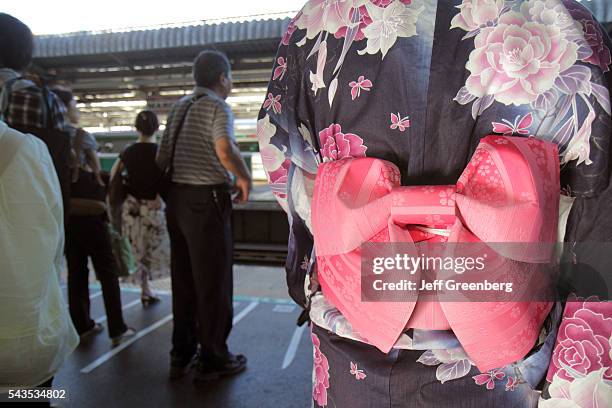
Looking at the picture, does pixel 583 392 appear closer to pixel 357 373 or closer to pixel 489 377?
pixel 489 377

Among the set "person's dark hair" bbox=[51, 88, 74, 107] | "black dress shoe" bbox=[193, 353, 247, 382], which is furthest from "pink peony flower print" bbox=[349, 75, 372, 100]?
"person's dark hair" bbox=[51, 88, 74, 107]

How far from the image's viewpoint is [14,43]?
1.55 m

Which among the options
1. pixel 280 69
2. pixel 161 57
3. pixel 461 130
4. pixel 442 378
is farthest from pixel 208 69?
pixel 161 57

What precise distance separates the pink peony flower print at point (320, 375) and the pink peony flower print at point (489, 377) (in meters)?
0.28

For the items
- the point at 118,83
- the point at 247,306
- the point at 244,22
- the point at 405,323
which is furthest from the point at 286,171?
the point at 118,83

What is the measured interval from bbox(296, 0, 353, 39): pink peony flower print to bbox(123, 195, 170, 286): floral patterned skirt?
8.89 ft

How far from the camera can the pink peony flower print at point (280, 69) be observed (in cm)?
90

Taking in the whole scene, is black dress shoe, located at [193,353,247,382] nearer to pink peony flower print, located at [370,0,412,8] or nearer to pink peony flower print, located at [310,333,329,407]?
pink peony flower print, located at [310,333,329,407]

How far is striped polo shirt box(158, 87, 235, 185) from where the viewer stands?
6.90 feet

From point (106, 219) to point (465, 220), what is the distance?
8.64 ft

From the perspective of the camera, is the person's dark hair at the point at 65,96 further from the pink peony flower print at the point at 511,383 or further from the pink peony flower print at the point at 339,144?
the pink peony flower print at the point at 511,383

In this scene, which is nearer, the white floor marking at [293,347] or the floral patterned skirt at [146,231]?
the white floor marking at [293,347]

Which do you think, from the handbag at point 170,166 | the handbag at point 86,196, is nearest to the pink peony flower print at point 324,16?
the handbag at point 170,166

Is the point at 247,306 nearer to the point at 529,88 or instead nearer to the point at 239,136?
the point at 529,88
